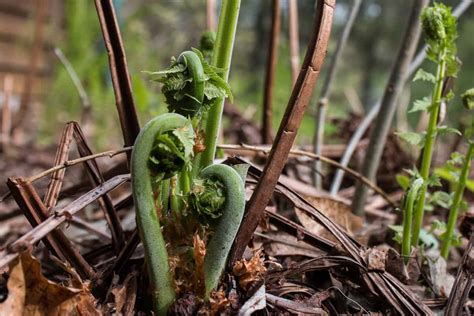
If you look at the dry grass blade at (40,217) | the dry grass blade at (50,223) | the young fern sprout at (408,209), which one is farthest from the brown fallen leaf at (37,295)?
the young fern sprout at (408,209)

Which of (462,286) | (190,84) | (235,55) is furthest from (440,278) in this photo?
(235,55)

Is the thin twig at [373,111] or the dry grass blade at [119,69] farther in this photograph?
the thin twig at [373,111]

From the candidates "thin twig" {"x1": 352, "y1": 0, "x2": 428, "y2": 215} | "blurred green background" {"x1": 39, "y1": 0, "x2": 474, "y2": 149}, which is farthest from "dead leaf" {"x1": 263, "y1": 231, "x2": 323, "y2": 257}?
"blurred green background" {"x1": 39, "y1": 0, "x2": 474, "y2": 149}

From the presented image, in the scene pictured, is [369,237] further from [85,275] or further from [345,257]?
[85,275]

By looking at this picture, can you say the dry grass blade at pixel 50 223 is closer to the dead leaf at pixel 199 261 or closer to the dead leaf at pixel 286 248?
the dead leaf at pixel 199 261


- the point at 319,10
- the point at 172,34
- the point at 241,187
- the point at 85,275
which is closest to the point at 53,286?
the point at 85,275

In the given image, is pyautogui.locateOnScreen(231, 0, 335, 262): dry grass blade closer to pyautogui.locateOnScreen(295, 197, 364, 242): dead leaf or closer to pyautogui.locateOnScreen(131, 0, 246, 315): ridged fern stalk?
pyautogui.locateOnScreen(131, 0, 246, 315): ridged fern stalk
